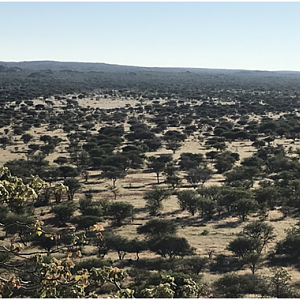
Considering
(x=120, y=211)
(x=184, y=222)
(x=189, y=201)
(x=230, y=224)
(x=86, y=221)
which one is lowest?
(x=184, y=222)

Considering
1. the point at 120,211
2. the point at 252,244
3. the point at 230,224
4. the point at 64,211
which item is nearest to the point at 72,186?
the point at 64,211

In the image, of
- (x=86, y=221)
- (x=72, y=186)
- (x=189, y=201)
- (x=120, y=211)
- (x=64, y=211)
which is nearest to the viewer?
(x=86, y=221)

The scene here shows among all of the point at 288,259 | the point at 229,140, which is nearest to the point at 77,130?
the point at 229,140

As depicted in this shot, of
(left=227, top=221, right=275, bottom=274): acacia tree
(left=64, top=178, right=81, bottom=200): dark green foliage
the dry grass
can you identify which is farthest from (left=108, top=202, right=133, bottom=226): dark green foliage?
(left=227, top=221, right=275, bottom=274): acacia tree

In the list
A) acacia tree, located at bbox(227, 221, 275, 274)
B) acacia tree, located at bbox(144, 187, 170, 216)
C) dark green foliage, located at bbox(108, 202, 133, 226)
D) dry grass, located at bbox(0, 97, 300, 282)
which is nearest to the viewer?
acacia tree, located at bbox(227, 221, 275, 274)

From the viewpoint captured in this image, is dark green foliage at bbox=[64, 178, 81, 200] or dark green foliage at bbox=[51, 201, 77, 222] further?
dark green foliage at bbox=[64, 178, 81, 200]

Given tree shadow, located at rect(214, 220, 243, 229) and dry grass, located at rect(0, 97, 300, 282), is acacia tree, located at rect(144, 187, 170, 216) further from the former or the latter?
tree shadow, located at rect(214, 220, 243, 229)

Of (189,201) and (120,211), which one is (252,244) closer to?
(189,201)

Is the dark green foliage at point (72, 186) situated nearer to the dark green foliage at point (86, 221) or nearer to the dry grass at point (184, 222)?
the dry grass at point (184, 222)

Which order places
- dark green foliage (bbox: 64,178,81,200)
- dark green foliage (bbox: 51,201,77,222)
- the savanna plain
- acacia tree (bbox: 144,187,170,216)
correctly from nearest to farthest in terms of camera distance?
the savanna plain → dark green foliage (bbox: 51,201,77,222) → acacia tree (bbox: 144,187,170,216) → dark green foliage (bbox: 64,178,81,200)

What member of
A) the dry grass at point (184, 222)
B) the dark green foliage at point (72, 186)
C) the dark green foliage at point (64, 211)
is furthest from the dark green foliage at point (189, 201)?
the dark green foliage at point (72, 186)

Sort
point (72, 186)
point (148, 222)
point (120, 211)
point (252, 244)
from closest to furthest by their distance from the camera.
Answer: point (252, 244), point (148, 222), point (120, 211), point (72, 186)

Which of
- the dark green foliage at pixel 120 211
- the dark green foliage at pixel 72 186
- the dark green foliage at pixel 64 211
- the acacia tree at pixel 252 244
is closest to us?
the acacia tree at pixel 252 244

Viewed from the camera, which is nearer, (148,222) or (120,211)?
(148,222)
